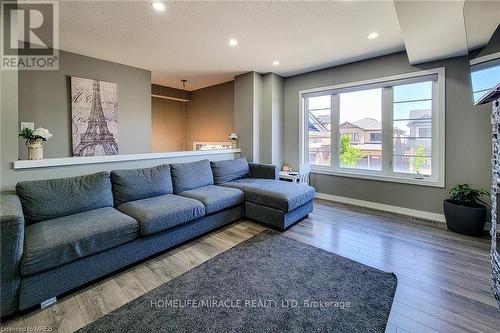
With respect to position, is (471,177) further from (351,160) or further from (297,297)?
(297,297)

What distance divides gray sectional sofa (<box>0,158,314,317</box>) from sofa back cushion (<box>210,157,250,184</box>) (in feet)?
0.35

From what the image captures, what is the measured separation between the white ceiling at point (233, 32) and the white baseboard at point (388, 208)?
2346 mm

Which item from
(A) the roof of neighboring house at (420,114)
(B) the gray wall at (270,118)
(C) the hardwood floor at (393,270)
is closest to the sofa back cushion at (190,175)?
(C) the hardwood floor at (393,270)

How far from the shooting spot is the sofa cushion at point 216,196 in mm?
2838

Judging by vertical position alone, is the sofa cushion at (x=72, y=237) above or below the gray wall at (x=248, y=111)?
below

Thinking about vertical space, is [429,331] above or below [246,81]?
below

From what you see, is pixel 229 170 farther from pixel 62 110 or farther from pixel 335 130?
pixel 62 110

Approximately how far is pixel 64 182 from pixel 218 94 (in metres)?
4.30

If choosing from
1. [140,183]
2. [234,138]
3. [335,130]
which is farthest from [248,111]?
[140,183]

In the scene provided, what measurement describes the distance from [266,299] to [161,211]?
1.32m

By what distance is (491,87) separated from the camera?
179 cm

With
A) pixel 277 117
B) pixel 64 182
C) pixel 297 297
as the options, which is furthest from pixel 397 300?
pixel 277 117

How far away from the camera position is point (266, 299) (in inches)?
69.4

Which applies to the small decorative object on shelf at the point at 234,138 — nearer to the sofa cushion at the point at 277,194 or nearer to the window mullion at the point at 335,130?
the sofa cushion at the point at 277,194
